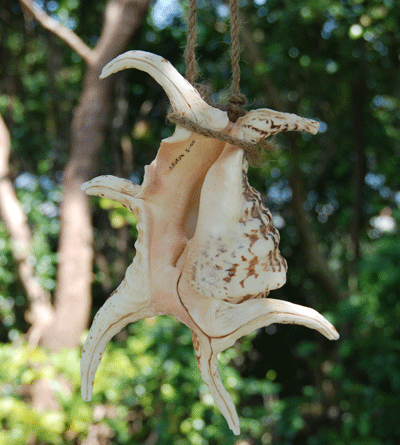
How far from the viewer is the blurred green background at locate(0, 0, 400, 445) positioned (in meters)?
1.98

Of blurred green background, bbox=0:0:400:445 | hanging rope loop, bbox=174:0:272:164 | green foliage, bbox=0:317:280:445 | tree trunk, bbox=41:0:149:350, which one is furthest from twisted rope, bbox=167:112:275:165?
tree trunk, bbox=41:0:149:350

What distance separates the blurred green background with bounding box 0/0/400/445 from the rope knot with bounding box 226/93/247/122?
1.18 m

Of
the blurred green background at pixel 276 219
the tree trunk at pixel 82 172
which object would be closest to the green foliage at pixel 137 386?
the blurred green background at pixel 276 219

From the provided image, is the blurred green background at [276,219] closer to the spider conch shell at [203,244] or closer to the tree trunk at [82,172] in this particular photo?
the tree trunk at [82,172]

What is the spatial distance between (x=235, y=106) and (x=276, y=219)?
2.57 m

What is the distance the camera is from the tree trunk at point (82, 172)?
214 cm

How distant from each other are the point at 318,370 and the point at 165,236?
2873mm

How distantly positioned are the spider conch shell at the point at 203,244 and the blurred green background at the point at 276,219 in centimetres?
119

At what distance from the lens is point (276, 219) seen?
3.21m

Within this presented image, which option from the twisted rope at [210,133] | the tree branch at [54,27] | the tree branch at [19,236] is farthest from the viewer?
the tree branch at [19,236]

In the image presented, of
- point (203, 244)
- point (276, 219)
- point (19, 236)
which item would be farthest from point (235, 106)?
point (276, 219)

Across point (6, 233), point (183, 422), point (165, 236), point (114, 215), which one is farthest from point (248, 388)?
point (165, 236)

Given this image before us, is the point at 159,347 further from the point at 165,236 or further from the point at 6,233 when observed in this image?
the point at 165,236

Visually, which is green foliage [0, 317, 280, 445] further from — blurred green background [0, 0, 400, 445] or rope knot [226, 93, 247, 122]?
rope knot [226, 93, 247, 122]
